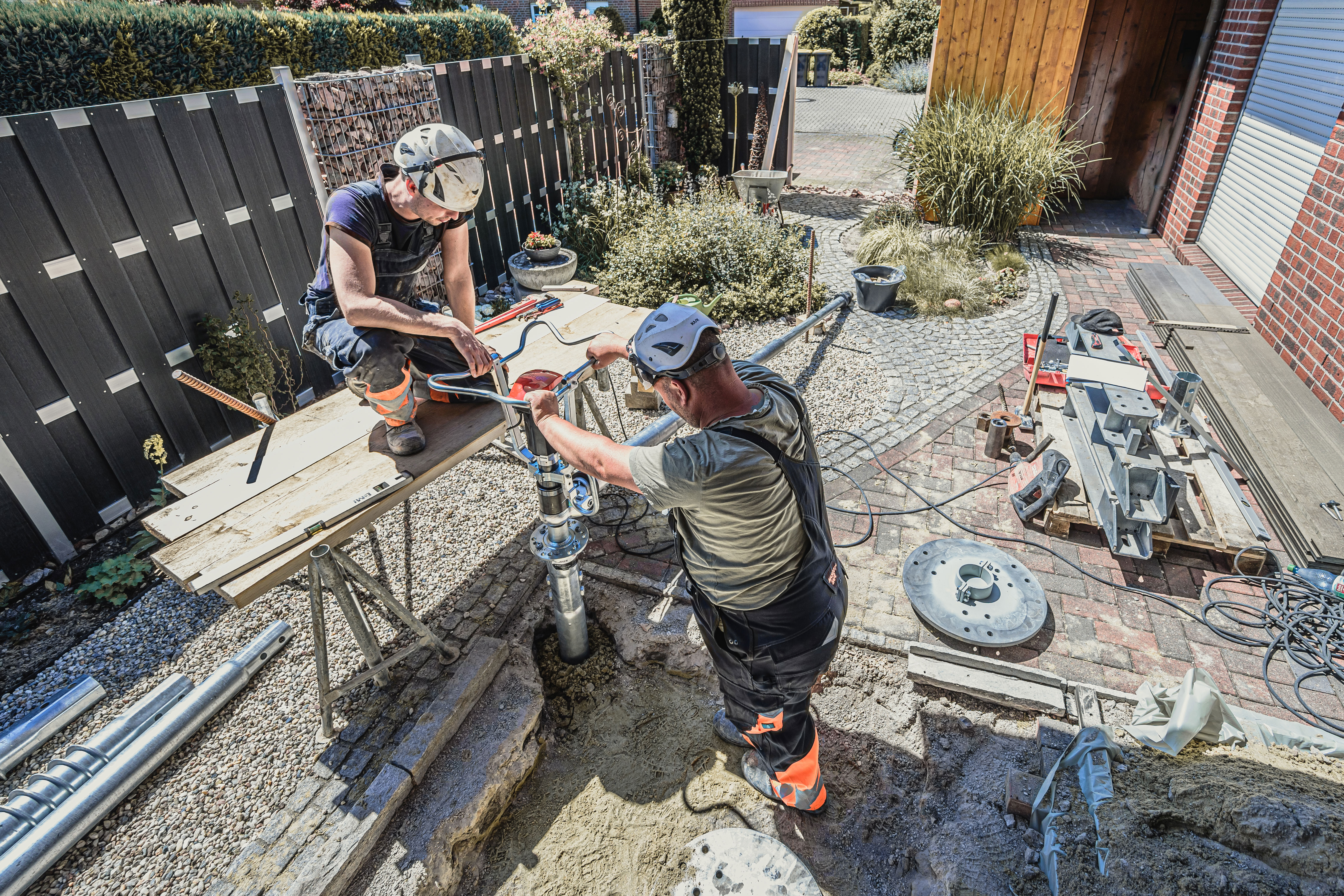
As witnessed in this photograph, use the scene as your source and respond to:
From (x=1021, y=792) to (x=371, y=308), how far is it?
329cm

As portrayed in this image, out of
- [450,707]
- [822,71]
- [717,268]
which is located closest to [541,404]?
[450,707]

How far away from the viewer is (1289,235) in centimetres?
566

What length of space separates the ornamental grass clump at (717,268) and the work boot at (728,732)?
4.44m

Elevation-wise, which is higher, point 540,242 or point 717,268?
point 540,242

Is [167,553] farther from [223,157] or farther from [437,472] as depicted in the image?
[223,157]

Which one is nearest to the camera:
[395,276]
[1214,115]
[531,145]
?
[395,276]

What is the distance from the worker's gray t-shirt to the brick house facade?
4725 millimetres

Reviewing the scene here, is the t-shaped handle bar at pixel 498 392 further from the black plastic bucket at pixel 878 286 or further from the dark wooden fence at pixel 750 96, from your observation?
the dark wooden fence at pixel 750 96

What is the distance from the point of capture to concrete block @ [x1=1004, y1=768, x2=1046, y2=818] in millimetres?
2578

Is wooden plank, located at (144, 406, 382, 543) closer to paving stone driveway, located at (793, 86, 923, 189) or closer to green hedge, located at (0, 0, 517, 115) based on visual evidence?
green hedge, located at (0, 0, 517, 115)

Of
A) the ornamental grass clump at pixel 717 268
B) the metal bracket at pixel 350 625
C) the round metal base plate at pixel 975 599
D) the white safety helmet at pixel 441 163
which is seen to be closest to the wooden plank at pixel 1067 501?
the round metal base plate at pixel 975 599

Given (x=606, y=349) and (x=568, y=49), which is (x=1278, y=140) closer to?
(x=568, y=49)

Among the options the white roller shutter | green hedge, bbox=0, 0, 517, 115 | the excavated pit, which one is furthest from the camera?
the white roller shutter

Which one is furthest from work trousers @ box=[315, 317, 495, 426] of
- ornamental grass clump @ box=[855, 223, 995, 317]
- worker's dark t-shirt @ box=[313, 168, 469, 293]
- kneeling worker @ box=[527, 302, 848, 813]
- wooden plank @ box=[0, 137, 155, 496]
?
ornamental grass clump @ box=[855, 223, 995, 317]
